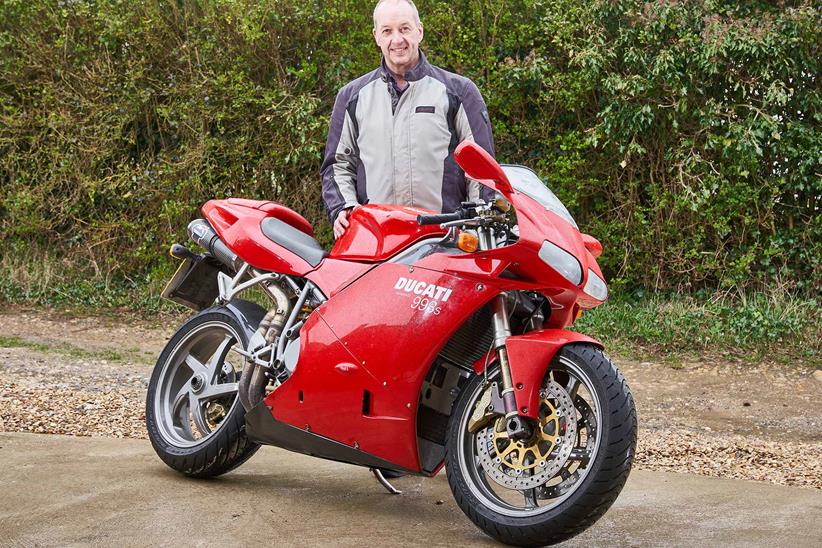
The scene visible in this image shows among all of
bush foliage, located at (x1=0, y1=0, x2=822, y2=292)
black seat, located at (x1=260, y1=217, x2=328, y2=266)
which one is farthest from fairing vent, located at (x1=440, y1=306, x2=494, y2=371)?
bush foliage, located at (x1=0, y1=0, x2=822, y2=292)

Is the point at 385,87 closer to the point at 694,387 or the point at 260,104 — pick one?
the point at 694,387

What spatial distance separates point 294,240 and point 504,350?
4.33ft

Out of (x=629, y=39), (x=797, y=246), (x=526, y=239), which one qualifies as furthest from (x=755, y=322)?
(x=526, y=239)

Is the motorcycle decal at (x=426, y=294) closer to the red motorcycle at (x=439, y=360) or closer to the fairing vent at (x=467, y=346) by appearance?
the red motorcycle at (x=439, y=360)

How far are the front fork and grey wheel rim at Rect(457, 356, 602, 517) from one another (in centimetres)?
16

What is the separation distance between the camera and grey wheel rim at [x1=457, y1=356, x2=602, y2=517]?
3629 millimetres

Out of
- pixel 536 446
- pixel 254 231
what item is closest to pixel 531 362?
pixel 536 446

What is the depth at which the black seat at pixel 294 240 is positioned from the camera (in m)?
4.61

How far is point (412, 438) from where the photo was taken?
13.1 feet

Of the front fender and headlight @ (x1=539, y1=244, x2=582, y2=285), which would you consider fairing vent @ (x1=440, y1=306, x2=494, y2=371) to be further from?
headlight @ (x1=539, y1=244, x2=582, y2=285)

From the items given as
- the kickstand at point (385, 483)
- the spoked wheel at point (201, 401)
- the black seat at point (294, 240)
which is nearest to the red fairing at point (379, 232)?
the black seat at point (294, 240)

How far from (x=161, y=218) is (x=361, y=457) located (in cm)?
671

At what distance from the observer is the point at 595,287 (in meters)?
3.85

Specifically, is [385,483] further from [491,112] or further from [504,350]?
[491,112]
